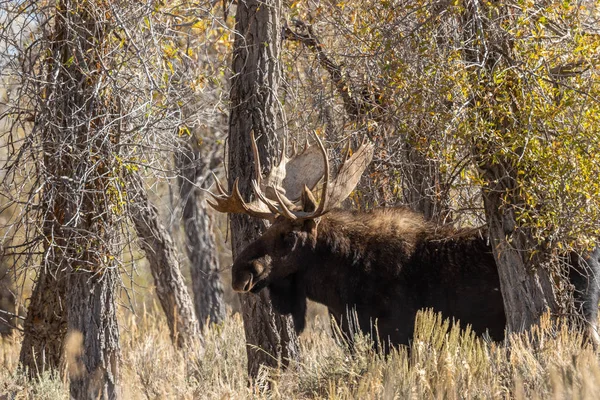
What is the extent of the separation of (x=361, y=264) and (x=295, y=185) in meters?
1.07

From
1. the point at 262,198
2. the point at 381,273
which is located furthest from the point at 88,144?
the point at 381,273

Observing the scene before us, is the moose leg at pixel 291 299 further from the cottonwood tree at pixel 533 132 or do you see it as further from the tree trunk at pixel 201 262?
the tree trunk at pixel 201 262

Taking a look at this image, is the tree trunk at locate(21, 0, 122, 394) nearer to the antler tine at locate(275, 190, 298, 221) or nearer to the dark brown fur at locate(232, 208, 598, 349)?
the dark brown fur at locate(232, 208, 598, 349)

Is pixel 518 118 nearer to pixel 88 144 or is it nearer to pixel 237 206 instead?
pixel 237 206

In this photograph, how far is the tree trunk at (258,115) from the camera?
816 centimetres

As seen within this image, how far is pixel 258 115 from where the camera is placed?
8.16 meters

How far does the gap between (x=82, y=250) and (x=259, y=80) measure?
7.81 feet

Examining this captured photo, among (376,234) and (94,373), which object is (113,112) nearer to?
(94,373)

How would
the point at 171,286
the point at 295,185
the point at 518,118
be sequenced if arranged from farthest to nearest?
the point at 171,286 → the point at 295,185 → the point at 518,118

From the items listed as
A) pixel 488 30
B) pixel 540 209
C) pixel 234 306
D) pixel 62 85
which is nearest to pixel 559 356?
pixel 540 209

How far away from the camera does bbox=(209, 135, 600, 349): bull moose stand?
8000 millimetres

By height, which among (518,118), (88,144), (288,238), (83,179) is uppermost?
(518,118)

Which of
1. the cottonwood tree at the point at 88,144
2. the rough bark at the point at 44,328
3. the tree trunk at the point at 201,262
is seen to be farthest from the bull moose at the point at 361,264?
the tree trunk at the point at 201,262

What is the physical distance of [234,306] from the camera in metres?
25.8
